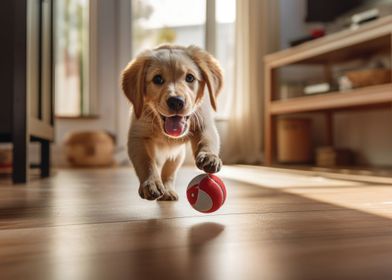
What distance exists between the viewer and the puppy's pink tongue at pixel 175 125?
1.00m

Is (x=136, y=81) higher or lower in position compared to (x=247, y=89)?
lower

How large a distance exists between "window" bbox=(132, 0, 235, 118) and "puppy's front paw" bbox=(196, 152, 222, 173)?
2726 millimetres

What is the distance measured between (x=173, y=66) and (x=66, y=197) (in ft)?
1.67

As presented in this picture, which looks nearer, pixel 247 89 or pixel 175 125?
pixel 175 125

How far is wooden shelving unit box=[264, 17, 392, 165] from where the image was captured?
93.0 inches

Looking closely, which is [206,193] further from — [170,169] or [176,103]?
[170,169]

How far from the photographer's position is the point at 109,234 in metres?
0.75

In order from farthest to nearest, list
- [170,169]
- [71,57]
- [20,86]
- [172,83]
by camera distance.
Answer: [71,57] < [20,86] < [170,169] < [172,83]

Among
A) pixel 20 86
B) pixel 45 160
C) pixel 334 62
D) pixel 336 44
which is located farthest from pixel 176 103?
pixel 334 62

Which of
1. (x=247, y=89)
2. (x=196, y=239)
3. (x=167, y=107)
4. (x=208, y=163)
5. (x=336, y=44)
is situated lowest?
(x=196, y=239)

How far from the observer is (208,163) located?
3.03 feet

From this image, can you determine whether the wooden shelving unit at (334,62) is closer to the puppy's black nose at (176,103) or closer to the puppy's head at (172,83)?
the puppy's head at (172,83)

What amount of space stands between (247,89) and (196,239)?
9.73 ft

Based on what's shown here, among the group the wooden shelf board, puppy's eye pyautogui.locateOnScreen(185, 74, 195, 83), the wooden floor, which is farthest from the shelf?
puppy's eye pyautogui.locateOnScreen(185, 74, 195, 83)
